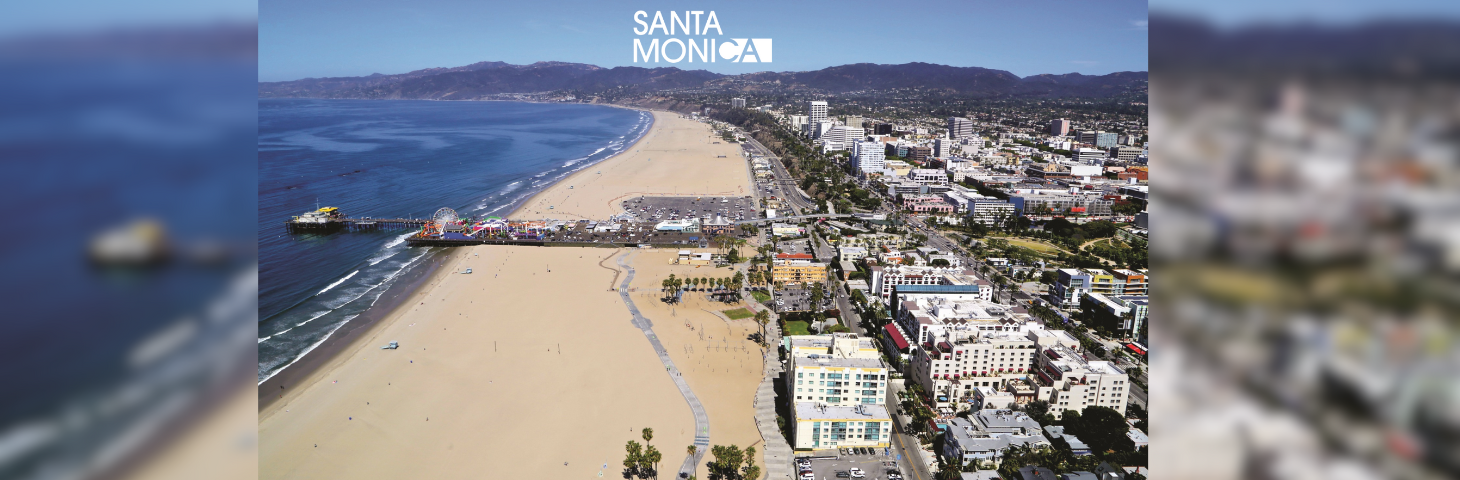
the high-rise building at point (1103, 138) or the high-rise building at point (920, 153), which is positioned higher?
the high-rise building at point (1103, 138)

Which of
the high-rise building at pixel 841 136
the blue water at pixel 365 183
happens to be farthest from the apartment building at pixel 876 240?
the high-rise building at pixel 841 136

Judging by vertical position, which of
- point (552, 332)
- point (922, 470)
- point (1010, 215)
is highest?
point (1010, 215)

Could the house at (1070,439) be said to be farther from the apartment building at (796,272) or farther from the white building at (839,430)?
the apartment building at (796,272)

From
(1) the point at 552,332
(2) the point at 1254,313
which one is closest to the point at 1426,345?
(2) the point at 1254,313

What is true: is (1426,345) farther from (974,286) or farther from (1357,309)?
(974,286)

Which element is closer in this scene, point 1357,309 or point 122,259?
point 1357,309

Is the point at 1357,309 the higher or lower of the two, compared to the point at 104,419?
higher
